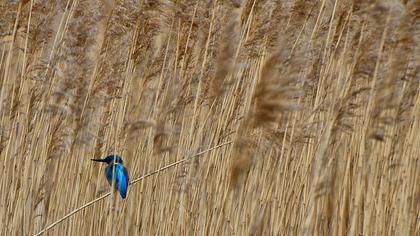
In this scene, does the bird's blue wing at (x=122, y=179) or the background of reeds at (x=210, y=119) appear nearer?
the bird's blue wing at (x=122, y=179)

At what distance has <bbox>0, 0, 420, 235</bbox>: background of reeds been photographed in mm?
2879

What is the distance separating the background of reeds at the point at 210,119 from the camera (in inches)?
113

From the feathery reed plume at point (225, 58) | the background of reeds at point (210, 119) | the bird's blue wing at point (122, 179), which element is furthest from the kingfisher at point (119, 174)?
the feathery reed plume at point (225, 58)

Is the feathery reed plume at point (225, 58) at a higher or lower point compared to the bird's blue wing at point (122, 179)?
higher

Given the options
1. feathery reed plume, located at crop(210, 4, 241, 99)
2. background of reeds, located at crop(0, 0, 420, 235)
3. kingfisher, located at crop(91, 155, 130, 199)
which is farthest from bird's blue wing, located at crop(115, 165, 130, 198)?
feathery reed plume, located at crop(210, 4, 241, 99)

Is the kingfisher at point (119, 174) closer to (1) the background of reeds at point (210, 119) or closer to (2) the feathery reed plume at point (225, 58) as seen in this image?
(1) the background of reeds at point (210, 119)

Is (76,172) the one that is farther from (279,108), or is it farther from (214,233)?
(279,108)

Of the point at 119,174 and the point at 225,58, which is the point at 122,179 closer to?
the point at 119,174

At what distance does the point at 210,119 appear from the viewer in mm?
3102

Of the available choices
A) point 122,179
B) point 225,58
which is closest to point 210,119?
point 225,58

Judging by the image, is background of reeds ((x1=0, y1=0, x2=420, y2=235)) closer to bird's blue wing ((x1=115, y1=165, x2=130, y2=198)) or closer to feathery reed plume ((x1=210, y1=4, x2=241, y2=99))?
feathery reed plume ((x1=210, y1=4, x2=241, y2=99))

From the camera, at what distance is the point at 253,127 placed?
2.54 meters

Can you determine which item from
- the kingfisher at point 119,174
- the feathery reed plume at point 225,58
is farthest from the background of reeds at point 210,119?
the kingfisher at point 119,174

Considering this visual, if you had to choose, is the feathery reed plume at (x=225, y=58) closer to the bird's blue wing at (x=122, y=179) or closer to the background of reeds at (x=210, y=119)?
the background of reeds at (x=210, y=119)
